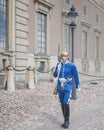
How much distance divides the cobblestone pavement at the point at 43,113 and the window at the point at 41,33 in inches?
344

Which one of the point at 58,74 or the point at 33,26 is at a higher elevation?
the point at 33,26

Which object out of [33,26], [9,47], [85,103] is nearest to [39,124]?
[85,103]

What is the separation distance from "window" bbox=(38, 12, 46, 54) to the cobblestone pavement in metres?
8.74

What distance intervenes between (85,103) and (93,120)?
3.32m

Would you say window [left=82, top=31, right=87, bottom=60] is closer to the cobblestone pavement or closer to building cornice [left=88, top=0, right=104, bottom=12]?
building cornice [left=88, top=0, right=104, bottom=12]

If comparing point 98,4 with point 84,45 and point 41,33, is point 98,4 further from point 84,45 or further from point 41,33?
point 41,33

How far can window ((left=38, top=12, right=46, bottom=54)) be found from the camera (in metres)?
21.8

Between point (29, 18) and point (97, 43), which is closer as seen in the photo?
point (29, 18)

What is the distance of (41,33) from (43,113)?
12.5 metres

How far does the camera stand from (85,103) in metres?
12.7

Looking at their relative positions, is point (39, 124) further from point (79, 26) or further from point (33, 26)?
point (79, 26)

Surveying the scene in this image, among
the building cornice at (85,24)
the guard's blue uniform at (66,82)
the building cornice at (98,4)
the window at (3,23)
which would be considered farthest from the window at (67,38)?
the guard's blue uniform at (66,82)

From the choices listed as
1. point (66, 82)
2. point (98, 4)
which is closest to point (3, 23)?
point (66, 82)

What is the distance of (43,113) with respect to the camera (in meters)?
10.1
